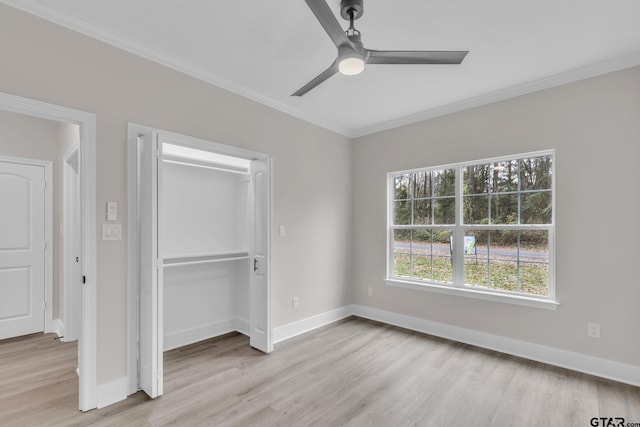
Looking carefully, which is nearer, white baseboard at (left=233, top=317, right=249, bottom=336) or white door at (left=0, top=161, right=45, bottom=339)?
white door at (left=0, top=161, right=45, bottom=339)

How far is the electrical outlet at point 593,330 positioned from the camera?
2.70m

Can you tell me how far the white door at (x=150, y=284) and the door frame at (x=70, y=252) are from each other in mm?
1652

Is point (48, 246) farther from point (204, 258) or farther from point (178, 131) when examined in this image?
point (178, 131)

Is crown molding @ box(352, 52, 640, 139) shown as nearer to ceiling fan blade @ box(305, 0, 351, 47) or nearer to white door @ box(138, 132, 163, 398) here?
ceiling fan blade @ box(305, 0, 351, 47)

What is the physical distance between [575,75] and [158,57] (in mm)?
3755

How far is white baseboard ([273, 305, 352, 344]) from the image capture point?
11.6ft

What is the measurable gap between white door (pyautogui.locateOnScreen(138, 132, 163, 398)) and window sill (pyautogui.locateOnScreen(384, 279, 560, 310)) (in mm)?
2849

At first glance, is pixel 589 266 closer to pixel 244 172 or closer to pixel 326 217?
pixel 326 217

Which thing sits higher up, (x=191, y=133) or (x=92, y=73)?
(x=92, y=73)

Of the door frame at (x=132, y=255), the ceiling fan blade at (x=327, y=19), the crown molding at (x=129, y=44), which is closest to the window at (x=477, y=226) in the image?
the crown molding at (x=129, y=44)

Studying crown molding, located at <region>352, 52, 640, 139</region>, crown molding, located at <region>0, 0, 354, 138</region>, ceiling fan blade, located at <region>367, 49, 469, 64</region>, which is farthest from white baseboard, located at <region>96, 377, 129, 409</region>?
crown molding, located at <region>352, 52, 640, 139</region>

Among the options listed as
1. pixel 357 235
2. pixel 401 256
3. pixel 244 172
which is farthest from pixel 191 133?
pixel 401 256

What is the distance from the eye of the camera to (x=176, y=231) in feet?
10.6

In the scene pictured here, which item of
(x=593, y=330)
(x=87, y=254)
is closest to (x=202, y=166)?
(x=87, y=254)
